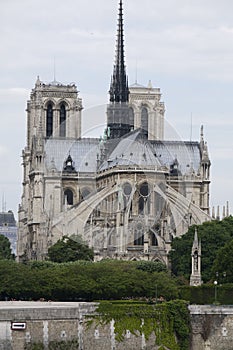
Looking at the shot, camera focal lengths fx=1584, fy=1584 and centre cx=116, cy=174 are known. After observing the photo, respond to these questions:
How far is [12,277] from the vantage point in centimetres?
7656

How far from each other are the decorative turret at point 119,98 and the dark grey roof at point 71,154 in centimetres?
327

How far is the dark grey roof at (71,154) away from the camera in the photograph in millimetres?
145000

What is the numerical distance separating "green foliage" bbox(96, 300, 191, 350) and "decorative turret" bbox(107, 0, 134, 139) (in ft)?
254

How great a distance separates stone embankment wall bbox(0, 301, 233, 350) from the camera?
2477 inches

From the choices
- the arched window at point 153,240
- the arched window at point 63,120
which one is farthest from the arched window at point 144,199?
the arched window at point 63,120

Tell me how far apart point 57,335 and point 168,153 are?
8414 centimetres

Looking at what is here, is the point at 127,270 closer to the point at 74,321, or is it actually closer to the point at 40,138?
the point at 74,321

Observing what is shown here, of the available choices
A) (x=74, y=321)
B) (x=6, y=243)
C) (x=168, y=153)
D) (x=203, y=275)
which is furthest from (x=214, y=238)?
(x=74, y=321)

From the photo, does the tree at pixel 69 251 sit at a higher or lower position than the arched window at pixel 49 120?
lower

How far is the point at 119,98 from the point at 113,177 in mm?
10821

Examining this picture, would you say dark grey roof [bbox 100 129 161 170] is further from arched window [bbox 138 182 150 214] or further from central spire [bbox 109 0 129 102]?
central spire [bbox 109 0 129 102]

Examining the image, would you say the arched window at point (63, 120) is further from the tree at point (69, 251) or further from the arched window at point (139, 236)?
the tree at point (69, 251)

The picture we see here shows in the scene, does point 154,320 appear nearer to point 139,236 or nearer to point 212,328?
point 212,328

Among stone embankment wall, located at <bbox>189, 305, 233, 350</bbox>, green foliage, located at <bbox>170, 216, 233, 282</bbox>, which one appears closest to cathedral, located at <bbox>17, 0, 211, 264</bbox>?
green foliage, located at <bbox>170, 216, 233, 282</bbox>
